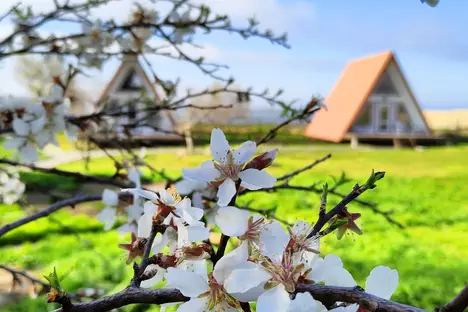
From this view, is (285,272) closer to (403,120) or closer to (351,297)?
(351,297)

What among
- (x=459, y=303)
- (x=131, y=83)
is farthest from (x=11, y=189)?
(x=131, y=83)

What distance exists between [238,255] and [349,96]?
13.2 metres

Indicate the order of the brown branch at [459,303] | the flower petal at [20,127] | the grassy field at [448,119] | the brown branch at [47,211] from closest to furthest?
the brown branch at [459,303]
the brown branch at [47,211]
the flower petal at [20,127]
the grassy field at [448,119]

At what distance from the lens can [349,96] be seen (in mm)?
13172

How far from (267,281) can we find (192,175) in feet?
0.42

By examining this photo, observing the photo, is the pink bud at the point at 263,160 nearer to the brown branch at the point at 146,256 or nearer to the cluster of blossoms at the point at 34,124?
the brown branch at the point at 146,256

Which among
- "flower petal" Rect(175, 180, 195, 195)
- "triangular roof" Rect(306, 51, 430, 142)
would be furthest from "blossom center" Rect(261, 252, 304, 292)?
"triangular roof" Rect(306, 51, 430, 142)

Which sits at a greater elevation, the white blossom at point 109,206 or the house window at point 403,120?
the white blossom at point 109,206

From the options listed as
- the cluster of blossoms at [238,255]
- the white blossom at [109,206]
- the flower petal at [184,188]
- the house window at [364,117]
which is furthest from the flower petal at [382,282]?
the house window at [364,117]

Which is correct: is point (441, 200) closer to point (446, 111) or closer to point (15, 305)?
point (15, 305)

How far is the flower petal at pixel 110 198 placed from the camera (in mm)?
883

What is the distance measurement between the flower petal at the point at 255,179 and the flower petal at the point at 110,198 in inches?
19.3

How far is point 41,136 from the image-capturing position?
42.9 inches

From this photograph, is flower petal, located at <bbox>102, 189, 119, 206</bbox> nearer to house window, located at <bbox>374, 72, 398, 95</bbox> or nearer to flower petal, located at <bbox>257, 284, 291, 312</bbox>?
flower petal, located at <bbox>257, 284, 291, 312</bbox>
